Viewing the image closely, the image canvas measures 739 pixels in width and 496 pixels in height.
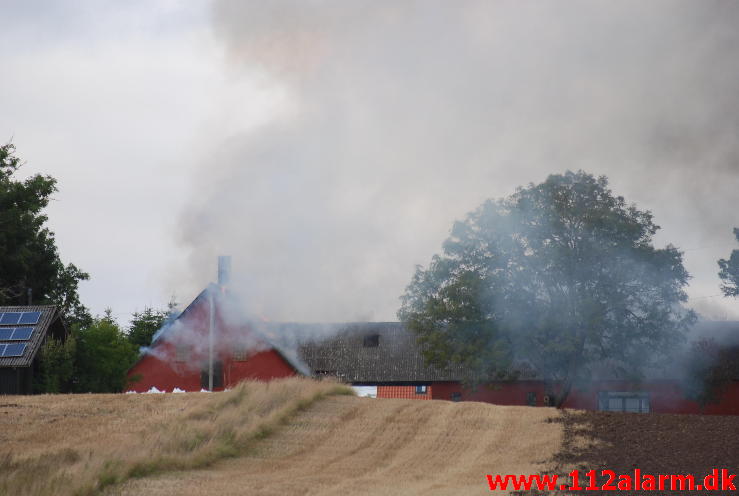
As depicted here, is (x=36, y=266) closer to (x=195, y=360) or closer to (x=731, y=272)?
(x=195, y=360)

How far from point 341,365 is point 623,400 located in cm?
1891

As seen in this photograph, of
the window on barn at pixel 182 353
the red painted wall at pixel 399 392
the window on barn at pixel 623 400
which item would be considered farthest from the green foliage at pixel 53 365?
the window on barn at pixel 623 400

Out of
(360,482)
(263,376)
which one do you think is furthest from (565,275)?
(360,482)

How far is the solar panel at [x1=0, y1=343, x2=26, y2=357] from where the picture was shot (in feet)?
135

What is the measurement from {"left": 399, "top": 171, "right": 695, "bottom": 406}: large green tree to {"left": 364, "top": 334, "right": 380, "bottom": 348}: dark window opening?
17.1m

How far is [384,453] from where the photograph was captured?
74.5ft

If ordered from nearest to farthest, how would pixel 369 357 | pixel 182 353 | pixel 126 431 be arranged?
pixel 126 431 → pixel 182 353 → pixel 369 357

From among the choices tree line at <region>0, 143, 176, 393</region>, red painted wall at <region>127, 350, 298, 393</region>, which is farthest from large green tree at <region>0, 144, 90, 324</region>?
red painted wall at <region>127, 350, 298, 393</region>

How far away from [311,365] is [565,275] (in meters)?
23.1

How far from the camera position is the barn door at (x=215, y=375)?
46.2 metres

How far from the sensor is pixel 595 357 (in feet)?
156

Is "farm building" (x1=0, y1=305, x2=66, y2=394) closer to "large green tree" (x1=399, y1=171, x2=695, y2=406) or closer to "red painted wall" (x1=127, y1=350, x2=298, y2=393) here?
"red painted wall" (x1=127, y1=350, x2=298, y2=393)

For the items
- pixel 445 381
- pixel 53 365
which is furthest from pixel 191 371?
pixel 445 381

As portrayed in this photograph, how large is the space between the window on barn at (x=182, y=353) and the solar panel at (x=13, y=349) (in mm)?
8360
